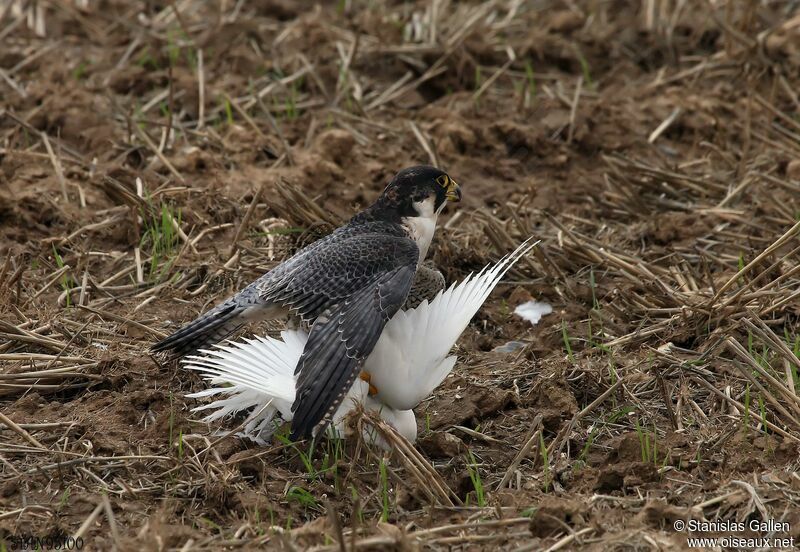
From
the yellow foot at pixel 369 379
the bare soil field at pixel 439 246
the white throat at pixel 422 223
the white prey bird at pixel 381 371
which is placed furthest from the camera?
the white throat at pixel 422 223

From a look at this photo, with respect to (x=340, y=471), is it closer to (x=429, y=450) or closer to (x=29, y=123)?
(x=429, y=450)

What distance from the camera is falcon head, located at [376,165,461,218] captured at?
16.7 feet

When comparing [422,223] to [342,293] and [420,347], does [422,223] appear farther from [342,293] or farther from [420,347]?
[420,347]

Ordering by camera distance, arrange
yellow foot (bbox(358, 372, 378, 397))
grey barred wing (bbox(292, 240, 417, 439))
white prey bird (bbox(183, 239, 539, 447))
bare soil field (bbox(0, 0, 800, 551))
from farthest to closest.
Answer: yellow foot (bbox(358, 372, 378, 397)) < white prey bird (bbox(183, 239, 539, 447)) < grey barred wing (bbox(292, 240, 417, 439)) < bare soil field (bbox(0, 0, 800, 551))

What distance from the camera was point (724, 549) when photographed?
350cm

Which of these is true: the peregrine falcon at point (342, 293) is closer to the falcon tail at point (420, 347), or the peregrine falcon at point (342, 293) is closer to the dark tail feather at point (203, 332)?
the dark tail feather at point (203, 332)

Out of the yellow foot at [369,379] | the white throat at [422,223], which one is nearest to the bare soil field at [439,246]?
the yellow foot at [369,379]

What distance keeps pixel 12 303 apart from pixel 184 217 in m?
1.08

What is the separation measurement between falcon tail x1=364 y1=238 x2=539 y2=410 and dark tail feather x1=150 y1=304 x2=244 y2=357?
2.04ft

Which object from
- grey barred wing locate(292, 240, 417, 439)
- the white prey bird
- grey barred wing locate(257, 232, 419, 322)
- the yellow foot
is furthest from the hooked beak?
the yellow foot

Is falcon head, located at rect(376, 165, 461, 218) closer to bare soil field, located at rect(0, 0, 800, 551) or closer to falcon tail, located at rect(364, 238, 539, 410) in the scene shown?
bare soil field, located at rect(0, 0, 800, 551)

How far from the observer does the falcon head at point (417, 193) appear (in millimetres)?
5078

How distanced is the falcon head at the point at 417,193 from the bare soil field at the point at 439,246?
20.2 inches

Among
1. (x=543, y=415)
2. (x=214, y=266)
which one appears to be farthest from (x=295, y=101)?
(x=543, y=415)
